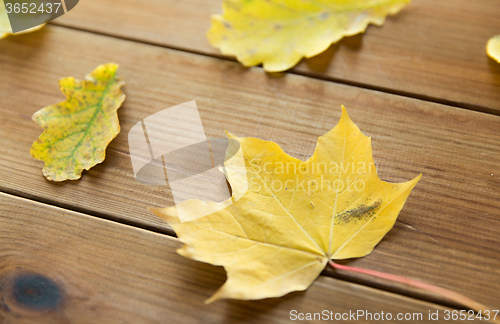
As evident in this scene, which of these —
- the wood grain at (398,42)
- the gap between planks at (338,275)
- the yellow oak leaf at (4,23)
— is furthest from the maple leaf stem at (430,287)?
the yellow oak leaf at (4,23)

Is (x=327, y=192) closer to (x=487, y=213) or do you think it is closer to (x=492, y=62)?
(x=487, y=213)

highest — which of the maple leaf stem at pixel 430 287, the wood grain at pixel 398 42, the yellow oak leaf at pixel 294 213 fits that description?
the wood grain at pixel 398 42

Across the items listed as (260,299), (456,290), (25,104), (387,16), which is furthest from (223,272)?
(387,16)

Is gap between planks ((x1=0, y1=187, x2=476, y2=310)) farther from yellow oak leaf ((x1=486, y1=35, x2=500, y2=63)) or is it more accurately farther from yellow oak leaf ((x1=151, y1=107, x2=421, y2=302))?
yellow oak leaf ((x1=486, y1=35, x2=500, y2=63))

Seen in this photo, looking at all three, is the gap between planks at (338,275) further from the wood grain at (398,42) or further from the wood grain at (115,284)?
the wood grain at (398,42)

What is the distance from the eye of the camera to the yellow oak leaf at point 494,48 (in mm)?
618

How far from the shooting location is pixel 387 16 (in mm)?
705

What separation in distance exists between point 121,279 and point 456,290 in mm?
457

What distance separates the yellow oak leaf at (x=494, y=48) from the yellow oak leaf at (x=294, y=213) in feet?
1.13

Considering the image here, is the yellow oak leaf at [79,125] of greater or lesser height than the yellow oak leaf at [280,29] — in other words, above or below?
below

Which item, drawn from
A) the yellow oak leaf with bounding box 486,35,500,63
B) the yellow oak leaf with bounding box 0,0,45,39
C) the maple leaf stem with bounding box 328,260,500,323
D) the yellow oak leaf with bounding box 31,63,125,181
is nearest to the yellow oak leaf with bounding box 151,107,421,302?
the maple leaf stem with bounding box 328,260,500,323

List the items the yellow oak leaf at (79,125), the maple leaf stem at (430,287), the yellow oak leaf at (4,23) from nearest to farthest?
the maple leaf stem at (430,287)
the yellow oak leaf at (79,125)
the yellow oak leaf at (4,23)

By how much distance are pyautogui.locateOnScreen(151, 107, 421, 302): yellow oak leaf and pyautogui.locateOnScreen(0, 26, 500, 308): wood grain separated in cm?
6

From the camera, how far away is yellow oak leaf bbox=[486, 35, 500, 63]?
62cm
